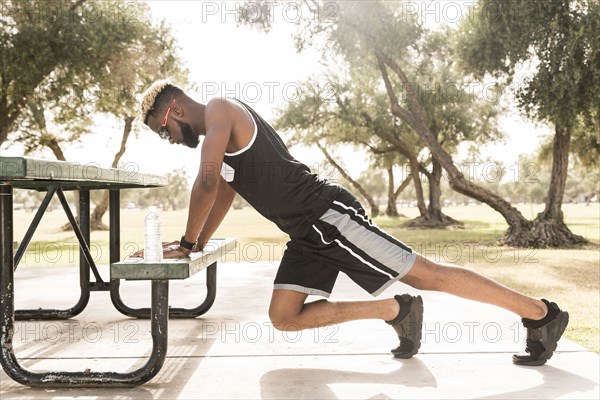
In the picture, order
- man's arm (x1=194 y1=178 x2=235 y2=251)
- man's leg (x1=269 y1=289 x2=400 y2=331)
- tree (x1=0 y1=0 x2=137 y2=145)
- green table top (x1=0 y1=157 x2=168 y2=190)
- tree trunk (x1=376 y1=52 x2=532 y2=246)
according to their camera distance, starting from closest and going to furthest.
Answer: green table top (x1=0 y1=157 x2=168 y2=190)
man's leg (x1=269 y1=289 x2=400 y2=331)
man's arm (x1=194 y1=178 x2=235 y2=251)
tree trunk (x1=376 y1=52 x2=532 y2=246)
tree (x1=0 y1=0 x2=137 y2=145)

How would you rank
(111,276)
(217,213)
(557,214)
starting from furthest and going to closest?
1. (557,214)
2. (217,213)
3. (111,276)

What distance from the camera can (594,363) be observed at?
3.46 m

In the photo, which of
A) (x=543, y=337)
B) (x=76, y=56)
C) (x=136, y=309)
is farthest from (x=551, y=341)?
(x=76, y=56)

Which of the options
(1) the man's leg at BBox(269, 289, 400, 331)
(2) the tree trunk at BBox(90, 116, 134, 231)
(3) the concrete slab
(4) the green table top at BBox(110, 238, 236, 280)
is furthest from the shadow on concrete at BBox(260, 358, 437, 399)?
(2) the tree trunk at BBox(90, 116, 134, 231)

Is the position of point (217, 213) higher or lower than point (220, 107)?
lower

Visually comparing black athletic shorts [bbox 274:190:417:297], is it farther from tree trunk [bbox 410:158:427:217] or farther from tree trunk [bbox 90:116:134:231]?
tree trunk [bbox 410:158:427:217]

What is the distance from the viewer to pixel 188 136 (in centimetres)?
330

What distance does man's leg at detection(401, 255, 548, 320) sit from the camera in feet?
10.4

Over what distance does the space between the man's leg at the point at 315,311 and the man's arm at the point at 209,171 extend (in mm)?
676

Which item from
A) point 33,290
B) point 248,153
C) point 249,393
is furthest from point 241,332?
point 33,290

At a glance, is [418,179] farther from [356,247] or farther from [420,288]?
[356,247]

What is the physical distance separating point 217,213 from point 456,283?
149 cm

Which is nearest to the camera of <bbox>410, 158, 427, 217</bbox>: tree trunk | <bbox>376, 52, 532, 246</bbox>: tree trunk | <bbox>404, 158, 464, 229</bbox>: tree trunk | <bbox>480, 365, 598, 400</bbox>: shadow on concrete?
<bbox>480, 365, 598, 400</bbox>: shadow on concrete

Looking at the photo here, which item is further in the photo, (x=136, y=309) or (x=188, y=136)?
(x=136, y=309)
